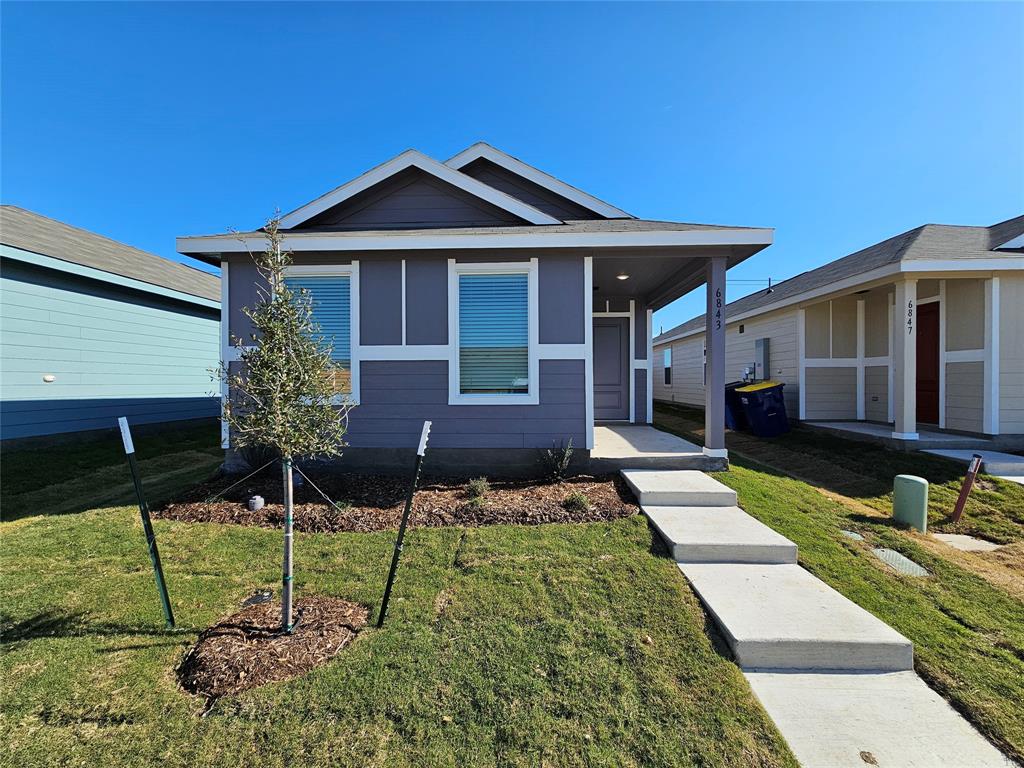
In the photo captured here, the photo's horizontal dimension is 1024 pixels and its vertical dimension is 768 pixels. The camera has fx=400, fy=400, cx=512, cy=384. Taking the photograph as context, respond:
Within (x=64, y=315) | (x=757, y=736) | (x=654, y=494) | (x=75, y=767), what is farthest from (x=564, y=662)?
(x=64, y=315)

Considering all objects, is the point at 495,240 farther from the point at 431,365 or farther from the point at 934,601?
the point at 934,601

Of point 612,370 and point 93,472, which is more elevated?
point 612,370

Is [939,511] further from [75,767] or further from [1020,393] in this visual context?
[75,767]

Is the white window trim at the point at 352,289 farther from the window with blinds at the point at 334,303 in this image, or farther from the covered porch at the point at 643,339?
the covered porch at the point at 643,339

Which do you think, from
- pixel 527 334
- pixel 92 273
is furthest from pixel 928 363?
pixel 92 273

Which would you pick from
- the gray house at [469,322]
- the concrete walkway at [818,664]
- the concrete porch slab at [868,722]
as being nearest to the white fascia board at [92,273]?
the gray house at [469,322]

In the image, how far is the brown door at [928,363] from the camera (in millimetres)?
7934

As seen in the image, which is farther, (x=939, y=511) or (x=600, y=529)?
(x=939, y=511)

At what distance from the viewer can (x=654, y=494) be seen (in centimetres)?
448

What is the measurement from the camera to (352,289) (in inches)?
223

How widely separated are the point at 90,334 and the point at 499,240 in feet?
28.0

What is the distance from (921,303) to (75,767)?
12610 mm

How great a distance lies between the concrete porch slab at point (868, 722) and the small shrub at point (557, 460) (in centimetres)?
309

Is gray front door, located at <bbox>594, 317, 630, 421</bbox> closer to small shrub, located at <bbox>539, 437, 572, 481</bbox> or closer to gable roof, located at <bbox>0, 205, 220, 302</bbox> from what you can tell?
small shrub, located at <bbox>539, 437, 572, 481</bbox>
